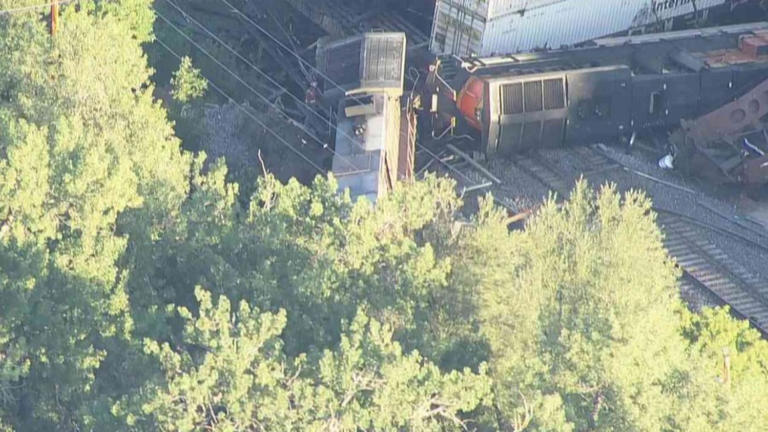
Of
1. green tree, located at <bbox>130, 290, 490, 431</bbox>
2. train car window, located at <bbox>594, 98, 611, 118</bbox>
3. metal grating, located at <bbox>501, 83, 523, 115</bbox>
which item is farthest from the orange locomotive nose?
green tree, located at <bbox>130, 290, 490, 431</bbox>

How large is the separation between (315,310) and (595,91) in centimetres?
1271

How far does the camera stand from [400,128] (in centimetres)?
3453

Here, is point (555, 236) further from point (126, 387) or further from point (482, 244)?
point (126, 387)

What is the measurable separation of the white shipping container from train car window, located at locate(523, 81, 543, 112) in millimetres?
2870

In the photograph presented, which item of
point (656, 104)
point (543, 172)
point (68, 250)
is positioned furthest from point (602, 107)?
point (68, 250)

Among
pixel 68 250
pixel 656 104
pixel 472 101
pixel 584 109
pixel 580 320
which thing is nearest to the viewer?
pixel 580 320

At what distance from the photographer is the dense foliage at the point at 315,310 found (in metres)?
21.9

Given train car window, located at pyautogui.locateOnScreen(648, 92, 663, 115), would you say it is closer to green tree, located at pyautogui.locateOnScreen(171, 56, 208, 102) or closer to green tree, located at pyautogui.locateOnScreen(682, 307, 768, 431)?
green tree, located at pyautogui.locateOnScreen(682, 307, 768, 431)

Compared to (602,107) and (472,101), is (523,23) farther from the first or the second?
(472,101)

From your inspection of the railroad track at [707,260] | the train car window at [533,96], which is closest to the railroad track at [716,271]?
the railroad track at [707,260]

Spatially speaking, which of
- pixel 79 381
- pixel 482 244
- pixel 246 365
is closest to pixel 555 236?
pixel 482 244

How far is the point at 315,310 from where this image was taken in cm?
2444

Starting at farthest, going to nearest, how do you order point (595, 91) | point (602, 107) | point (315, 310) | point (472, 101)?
point (602, 107), point (595, 91), point (472, 101), point (315, 310)

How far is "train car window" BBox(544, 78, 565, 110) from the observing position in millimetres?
34875
